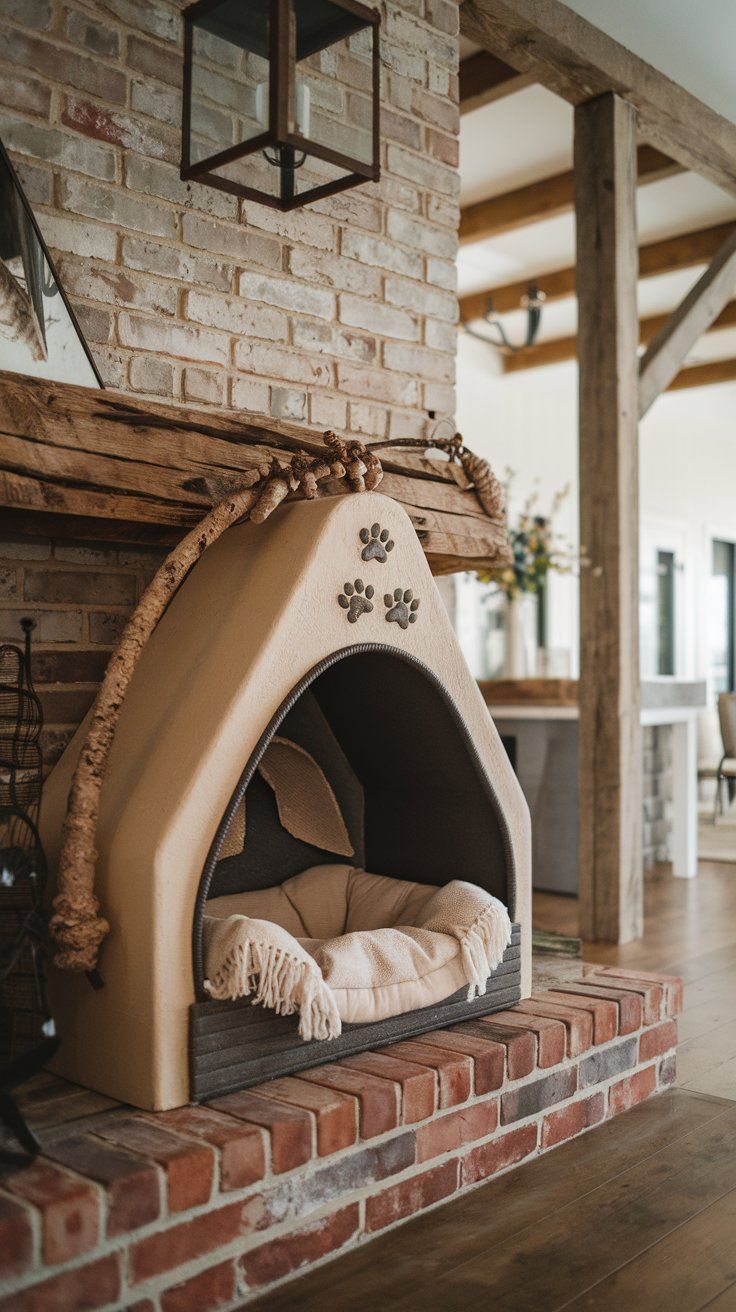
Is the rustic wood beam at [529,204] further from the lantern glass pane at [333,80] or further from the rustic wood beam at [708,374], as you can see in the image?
the rustic wood beam at [708,374]

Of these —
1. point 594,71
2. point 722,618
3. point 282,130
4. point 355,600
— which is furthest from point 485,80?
point 722,618

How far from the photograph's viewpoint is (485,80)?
3955 millimetres

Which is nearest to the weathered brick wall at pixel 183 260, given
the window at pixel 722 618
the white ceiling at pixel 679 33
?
the white ceiling at pixel 679 33

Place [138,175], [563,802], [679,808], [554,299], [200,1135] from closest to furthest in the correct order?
[200,1135] → [138,175] → [563,802] → [679,808] → [554,299]

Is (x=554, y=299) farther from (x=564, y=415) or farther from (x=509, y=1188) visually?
(x=509, y=1188)

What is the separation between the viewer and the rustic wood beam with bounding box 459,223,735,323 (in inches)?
222

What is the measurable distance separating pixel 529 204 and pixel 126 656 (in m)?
4.02

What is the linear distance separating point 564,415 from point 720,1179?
22.7 feet

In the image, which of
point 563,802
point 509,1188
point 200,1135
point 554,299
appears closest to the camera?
point 200,1135

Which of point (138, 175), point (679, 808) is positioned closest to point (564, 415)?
point (679, 808)

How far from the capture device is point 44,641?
6.67 feet

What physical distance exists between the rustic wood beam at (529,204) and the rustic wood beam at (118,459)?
307cm

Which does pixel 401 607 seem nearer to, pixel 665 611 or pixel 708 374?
pixel 708 374

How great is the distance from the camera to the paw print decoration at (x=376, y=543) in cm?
192
